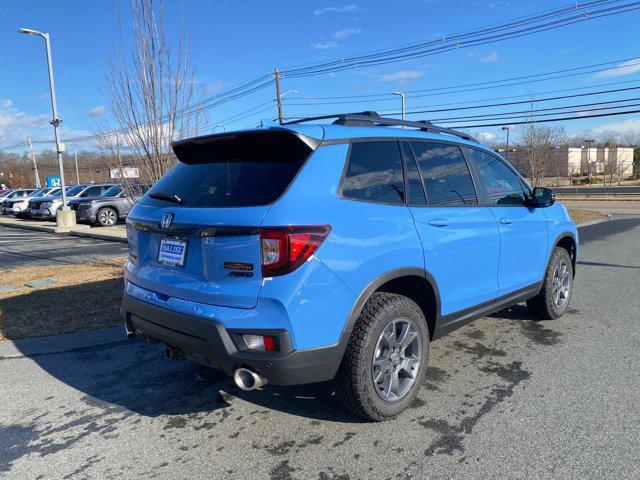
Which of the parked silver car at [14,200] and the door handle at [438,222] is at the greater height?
the parked silver car at [14,200]

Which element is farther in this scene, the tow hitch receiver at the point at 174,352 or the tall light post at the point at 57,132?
the tall light post at the point at 57,132

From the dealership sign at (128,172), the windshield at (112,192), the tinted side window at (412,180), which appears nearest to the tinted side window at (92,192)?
the windshield at (112,192)

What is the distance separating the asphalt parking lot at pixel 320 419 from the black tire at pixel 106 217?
15.7 m

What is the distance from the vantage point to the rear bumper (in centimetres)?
252

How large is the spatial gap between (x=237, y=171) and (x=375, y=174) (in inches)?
35.0

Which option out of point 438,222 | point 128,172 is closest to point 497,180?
point 438,222

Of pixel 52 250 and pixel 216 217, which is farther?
pixel 52 250

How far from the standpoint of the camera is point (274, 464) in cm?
263

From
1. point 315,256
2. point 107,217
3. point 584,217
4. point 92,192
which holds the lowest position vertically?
point 584,217

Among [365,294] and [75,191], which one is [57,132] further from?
[365,294]

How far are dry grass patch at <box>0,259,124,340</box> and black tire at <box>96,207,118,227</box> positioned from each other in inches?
439

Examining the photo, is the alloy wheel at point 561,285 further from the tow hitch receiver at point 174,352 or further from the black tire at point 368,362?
the tow hitch receiver at point 174,352

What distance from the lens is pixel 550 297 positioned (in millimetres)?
4945

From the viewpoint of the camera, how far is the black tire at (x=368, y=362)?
110 inches
